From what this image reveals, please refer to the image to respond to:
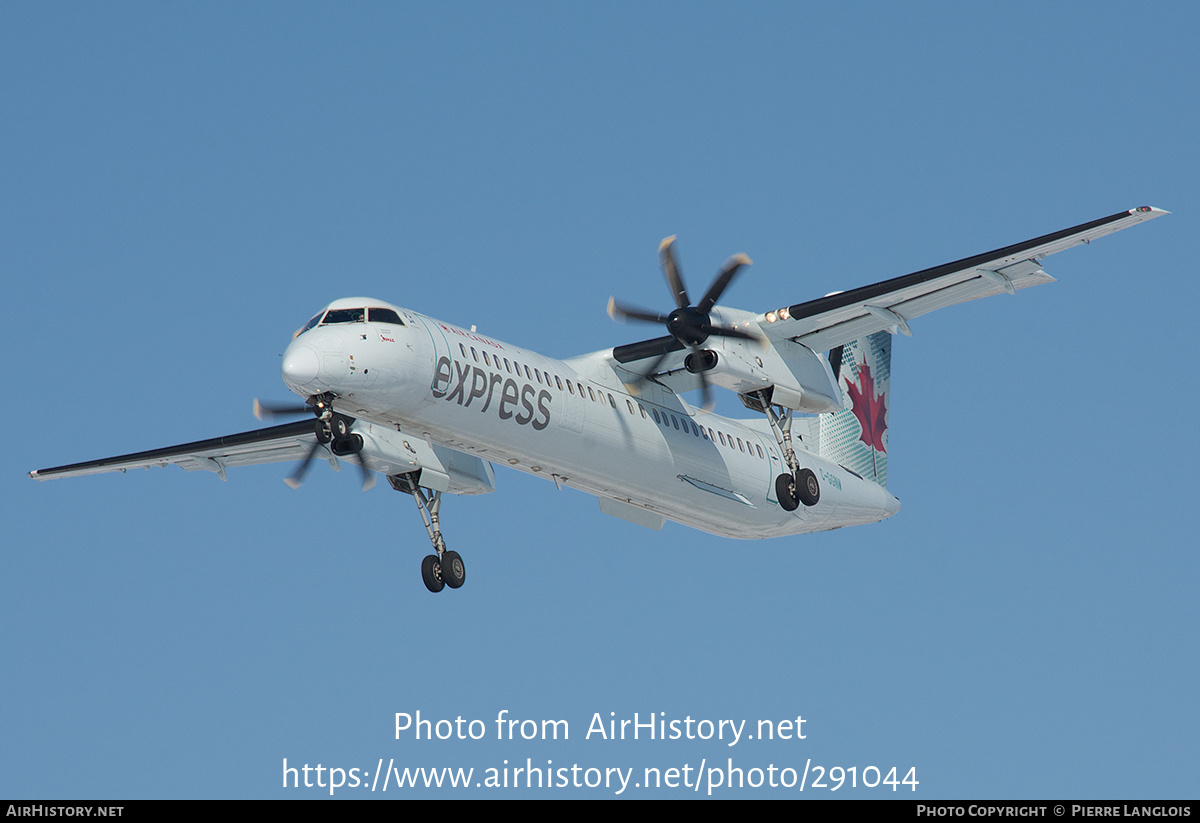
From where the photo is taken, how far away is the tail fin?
29.8 metres

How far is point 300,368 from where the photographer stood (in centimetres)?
1975

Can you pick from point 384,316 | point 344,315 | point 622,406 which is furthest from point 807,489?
point 344,315

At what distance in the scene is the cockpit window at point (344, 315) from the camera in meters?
20.6

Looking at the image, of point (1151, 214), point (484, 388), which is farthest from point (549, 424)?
point (1151, 214)

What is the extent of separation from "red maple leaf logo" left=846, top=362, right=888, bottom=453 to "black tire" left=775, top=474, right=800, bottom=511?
5.98m

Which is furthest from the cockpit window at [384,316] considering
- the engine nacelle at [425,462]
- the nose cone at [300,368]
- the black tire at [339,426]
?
the engine nacelle at [425,462]

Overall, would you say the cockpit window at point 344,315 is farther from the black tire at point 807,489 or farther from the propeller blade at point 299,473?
the black tire at point 807,489

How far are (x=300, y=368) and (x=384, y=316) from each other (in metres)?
1.64

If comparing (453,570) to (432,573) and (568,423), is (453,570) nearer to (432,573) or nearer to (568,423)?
(432,573)

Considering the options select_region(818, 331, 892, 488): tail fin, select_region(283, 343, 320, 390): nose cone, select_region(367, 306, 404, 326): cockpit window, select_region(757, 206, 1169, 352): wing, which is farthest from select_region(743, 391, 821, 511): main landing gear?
select_region(283, 343, 320, 390): nose cone

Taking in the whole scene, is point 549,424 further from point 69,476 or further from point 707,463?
point 69,476

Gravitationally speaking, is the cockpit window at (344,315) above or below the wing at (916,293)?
below

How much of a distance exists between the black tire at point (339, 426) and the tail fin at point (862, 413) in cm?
1167
